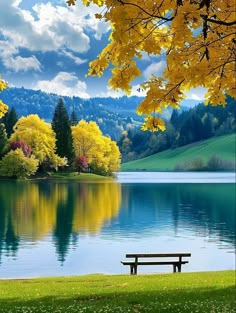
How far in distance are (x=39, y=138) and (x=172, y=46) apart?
12326 centimetres

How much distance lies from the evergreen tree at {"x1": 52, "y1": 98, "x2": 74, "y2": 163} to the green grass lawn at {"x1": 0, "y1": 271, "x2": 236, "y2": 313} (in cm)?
11958

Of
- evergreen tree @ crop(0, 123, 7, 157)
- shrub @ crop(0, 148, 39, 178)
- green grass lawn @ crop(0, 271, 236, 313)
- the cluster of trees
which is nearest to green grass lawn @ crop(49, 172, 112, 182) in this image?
the cluster of trees

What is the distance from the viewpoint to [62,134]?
143375mm

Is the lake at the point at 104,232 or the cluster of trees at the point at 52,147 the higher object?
the cluster of trees at the point at 52,147

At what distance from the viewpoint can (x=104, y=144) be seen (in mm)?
152500

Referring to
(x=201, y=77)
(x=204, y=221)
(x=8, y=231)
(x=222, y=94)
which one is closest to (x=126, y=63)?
(x=201, y=77)

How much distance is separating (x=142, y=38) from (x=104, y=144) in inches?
5596

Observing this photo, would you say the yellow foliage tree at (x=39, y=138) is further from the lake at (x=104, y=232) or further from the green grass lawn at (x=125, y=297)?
the green grass lawn at (x=125, y=297)

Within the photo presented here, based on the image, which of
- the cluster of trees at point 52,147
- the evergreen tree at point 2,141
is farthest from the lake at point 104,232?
the evergreen tree at point 2,141

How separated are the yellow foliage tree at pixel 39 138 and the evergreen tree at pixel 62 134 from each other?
2.87 metres

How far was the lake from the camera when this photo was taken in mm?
34375

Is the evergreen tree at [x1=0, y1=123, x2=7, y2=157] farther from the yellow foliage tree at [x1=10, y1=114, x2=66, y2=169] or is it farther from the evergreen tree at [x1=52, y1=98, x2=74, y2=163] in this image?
the evergreen tree at [x1=52, y1=98, x2=74, y2=163]

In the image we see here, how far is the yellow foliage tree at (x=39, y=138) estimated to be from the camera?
433 ft

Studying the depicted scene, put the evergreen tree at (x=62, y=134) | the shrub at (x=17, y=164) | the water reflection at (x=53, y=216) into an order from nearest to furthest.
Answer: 1. the water reflection at (x=53, y=216)
2. the shrub at (x=17, y=164)
3. the evergreen tree at (x=62, y=134)
